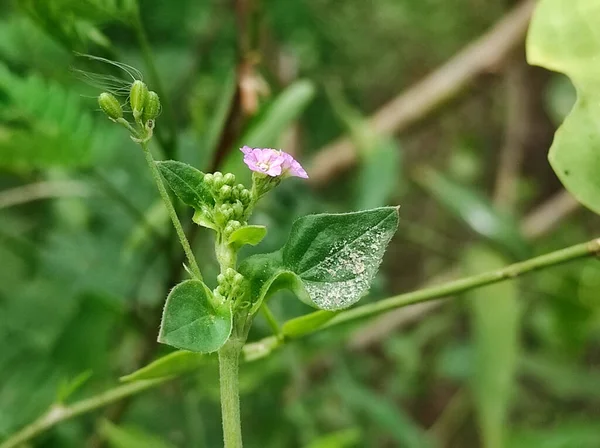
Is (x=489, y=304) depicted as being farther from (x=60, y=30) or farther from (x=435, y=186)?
(x=60, y=30)

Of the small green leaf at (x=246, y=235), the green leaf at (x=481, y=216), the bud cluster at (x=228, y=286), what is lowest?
the green leaf at (x=481, y=216)

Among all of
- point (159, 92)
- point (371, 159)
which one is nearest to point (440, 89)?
point (371, 159)

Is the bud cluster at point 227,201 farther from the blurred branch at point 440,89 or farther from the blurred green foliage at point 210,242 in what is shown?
the blurred branch at point 440,89

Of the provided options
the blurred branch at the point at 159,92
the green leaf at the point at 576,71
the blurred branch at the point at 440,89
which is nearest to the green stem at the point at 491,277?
the green leaf at the point at 576,71

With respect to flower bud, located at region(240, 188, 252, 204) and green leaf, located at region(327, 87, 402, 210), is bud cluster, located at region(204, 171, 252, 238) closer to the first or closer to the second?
flower bud, located at region(240, 188, 252, 204)

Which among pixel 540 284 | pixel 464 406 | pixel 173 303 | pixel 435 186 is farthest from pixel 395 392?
pixel 173 303

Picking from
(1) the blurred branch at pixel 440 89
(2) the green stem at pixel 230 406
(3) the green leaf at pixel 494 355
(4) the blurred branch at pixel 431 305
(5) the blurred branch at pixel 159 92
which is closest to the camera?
(2) the green stem at pixel 230 406

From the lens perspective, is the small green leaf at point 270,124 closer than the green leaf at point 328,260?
No
